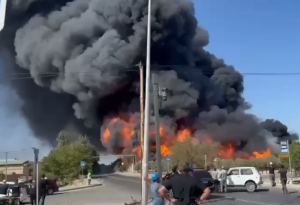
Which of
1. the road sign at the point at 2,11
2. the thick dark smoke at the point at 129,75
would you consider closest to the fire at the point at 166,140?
the thick dark smoke at the point at 129,75

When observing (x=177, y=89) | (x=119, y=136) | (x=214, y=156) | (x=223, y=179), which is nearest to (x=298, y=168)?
(x=223, y=179)

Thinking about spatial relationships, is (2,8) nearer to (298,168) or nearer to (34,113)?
(298,168)

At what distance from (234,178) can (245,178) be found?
30.1 inches

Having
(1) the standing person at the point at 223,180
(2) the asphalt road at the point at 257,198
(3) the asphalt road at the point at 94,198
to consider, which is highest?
(1) the standing person at the point at 223,180

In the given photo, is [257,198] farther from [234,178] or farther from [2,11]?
[2,11]

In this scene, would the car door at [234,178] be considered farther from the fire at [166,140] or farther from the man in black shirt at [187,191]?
the fire at [166,140]

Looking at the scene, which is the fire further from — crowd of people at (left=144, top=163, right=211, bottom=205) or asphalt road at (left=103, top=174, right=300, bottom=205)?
crowd of people at (left=144, top=163, right=211, bottom=205)

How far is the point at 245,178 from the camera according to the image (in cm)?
2212

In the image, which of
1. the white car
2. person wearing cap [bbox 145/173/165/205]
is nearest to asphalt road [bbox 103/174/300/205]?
the white car

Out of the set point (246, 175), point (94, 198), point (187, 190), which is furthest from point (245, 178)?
point (187, 190)

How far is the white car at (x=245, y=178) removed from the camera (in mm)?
21734

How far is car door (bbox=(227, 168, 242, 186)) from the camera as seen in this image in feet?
73.7

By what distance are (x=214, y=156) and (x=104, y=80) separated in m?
18.0

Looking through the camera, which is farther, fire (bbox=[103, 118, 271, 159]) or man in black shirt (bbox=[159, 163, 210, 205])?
→ fire (bbox=[103, 118, 271, 159])
